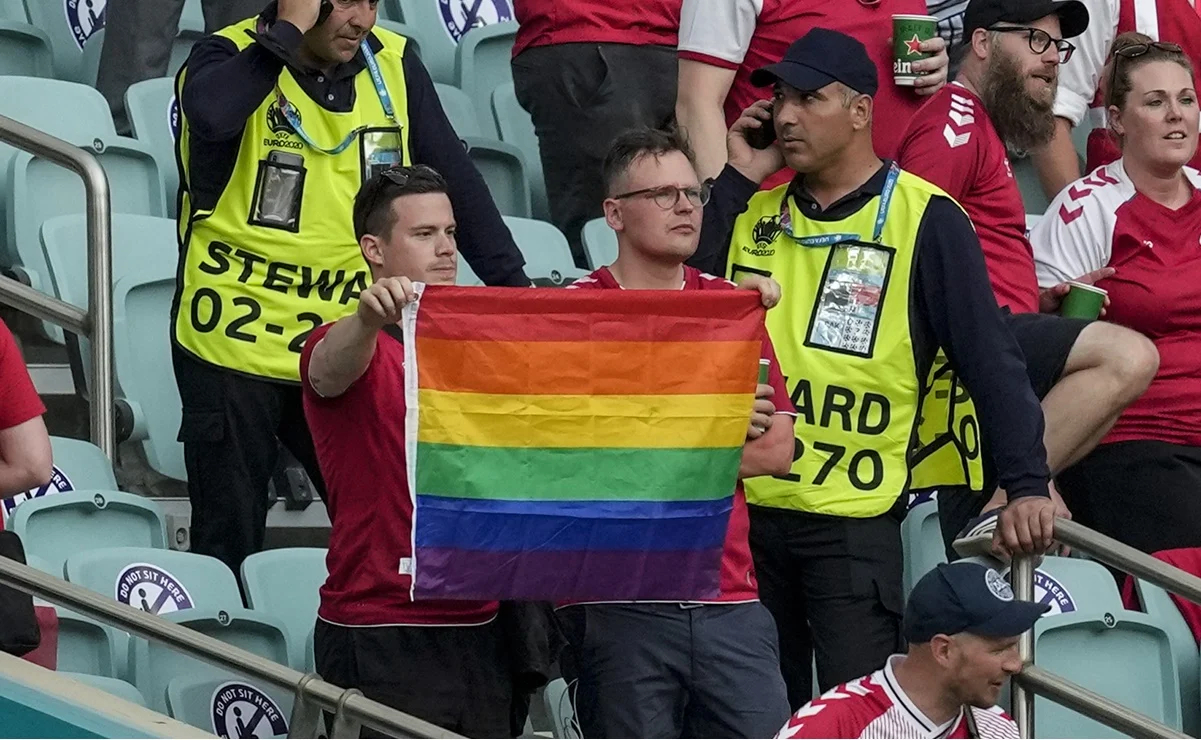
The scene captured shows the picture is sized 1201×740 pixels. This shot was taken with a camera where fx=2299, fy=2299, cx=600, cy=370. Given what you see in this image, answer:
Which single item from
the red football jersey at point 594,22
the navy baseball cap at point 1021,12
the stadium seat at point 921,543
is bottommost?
the stadium seat at point 921,543

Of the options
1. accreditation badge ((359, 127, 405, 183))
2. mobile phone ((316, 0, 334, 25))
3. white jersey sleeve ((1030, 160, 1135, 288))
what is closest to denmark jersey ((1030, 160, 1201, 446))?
white jersey sleeve ((1030, 160, 1135, 288))

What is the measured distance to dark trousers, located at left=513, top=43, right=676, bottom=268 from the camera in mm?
6500

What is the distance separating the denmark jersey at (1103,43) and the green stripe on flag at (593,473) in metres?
2.63

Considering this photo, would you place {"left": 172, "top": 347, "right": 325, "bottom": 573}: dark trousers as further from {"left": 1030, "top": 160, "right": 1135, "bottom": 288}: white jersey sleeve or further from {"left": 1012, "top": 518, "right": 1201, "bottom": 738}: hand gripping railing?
{"left": 1030, "top": 160, "right": 1135, "bottom": 288}: white jersey sleeve

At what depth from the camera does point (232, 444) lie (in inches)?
207

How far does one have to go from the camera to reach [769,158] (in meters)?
5.05

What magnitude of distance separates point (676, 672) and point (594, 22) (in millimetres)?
2710

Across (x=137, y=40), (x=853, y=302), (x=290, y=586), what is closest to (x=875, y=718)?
(x=853, y=302)

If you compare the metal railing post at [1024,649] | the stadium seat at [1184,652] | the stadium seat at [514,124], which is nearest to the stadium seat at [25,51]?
the stadium seat at [514,124]

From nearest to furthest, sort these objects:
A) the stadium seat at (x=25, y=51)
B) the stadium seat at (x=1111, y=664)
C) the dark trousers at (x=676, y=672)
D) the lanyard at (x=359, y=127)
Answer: the dark trousers at (x=676, y=672)
the lanyard at (x=359, y=127)
the stadium seat at (x=1111, y=664)
the stadium seat at (x=25, y=51)

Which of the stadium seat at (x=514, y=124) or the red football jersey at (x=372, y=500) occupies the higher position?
the stadium seat at (x=514, y=124)

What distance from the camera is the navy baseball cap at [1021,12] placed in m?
5.88

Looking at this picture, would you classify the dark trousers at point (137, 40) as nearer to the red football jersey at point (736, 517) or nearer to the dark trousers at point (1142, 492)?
the red football jersey at point (736, 517)

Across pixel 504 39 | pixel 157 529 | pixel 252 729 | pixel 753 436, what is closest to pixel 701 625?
pixel 753 436
